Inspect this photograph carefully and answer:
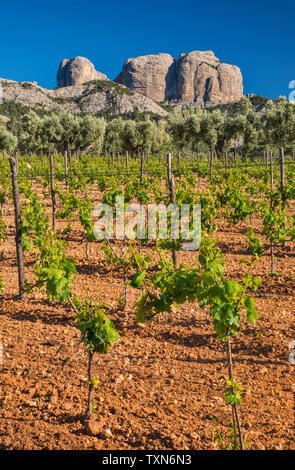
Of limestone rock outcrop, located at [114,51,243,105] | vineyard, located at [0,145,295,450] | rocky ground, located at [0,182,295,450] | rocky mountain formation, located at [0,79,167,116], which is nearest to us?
vineyard, located at [0,145,295,450]

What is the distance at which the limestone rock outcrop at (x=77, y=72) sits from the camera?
149 metres

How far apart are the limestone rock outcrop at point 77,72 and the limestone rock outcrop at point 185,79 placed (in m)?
15.1

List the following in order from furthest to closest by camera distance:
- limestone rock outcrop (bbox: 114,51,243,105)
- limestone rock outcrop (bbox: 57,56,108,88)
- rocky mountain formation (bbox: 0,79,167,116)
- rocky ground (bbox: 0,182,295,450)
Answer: limestone rock outcrop (bbox: 57,56,108,88) < limestone rock outcrop (bbox: 114,51,243,105) < rocky mountain formation (bbox: 0,79,167,116) < rocky ground (bbox: 0,182,295,450)

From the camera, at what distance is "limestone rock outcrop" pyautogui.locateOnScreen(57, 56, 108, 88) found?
149 meters

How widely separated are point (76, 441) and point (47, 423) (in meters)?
0.41

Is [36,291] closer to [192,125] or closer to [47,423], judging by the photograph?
[47,423]

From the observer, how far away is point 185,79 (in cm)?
14788

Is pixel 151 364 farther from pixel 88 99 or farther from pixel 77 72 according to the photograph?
pixel 77 72

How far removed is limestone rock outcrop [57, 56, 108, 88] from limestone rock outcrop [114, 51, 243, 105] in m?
15.1
